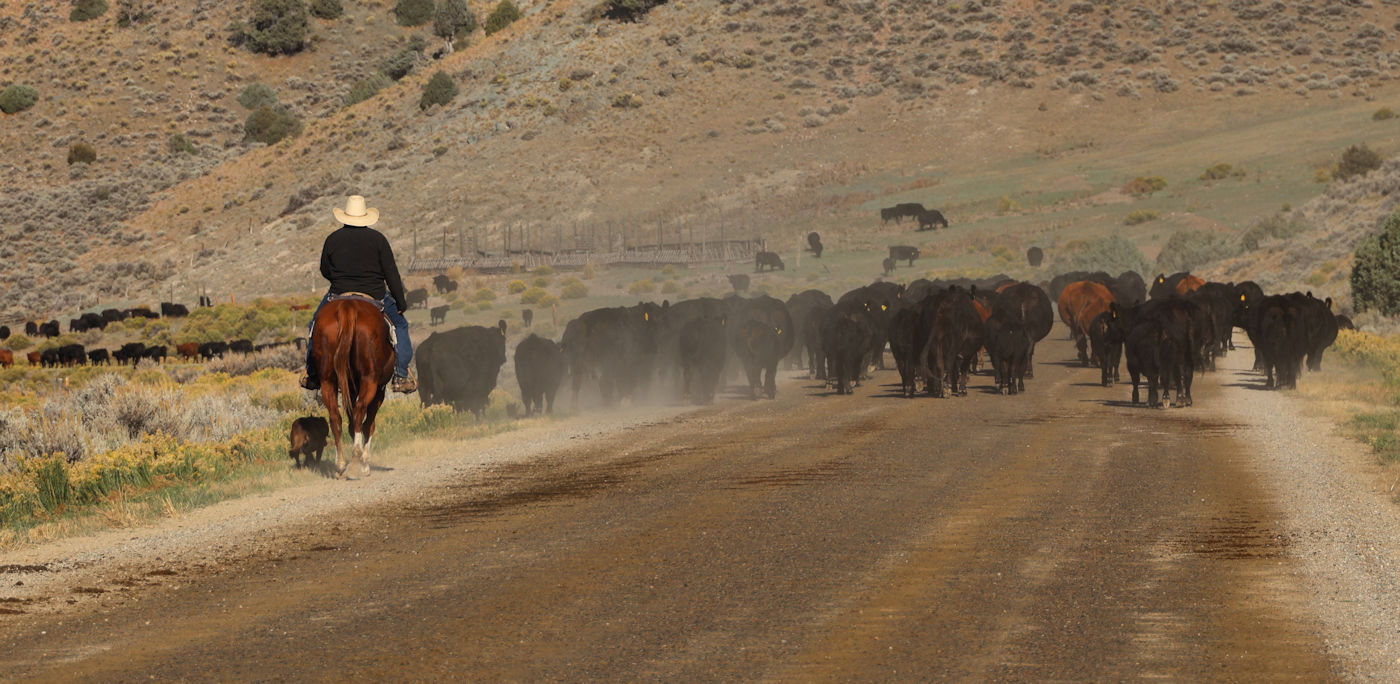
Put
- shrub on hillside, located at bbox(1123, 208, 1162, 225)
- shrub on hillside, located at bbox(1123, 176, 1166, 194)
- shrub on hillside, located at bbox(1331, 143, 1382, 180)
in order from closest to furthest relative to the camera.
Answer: shrub on hillside, located at bbox(1331, 143, 1382, 180) → shrub on hillside, located at bbox(1123, 208, 1162, 225) → shrub on hillside, located at bbox(1123, 176, 1166, 194)

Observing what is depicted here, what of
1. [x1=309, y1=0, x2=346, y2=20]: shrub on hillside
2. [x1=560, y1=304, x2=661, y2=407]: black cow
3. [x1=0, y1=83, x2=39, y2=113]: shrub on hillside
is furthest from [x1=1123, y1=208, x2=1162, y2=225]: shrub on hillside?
[x1=0, y1=83, x2=39, y2=113]: shrub on hillside

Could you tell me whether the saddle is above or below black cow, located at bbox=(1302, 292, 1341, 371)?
above

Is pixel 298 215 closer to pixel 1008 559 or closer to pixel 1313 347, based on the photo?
pixel 1313 347

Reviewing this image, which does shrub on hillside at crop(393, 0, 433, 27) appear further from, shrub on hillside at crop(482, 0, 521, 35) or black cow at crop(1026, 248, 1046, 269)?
black cow at crop(1026, 248, 1046, 269)

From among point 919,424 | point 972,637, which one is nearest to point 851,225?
point 919,424

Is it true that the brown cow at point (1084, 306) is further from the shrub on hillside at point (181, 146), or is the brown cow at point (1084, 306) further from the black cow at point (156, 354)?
the shrub on hillside at point (181, 146)

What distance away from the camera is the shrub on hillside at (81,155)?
110875 mm

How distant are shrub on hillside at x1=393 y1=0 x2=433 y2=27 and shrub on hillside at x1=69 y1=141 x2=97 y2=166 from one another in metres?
32.1

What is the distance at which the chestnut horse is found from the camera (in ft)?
48.4

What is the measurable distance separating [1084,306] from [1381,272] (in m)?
10.9

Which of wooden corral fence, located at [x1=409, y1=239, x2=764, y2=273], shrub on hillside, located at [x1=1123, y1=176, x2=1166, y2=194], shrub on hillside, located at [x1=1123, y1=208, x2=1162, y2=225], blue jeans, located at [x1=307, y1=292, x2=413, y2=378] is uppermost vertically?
shrub on hillside, located at [x1=1123, y1=176, x2=1166, y2=194]

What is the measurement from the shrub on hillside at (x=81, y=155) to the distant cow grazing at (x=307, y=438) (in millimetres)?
102896

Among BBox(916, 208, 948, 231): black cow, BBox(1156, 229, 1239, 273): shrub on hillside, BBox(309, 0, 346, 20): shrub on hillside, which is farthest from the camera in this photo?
BBox(309, 0, 346, 20): shrub on hillside

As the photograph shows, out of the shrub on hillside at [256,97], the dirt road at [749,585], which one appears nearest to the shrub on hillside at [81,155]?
the shrub on hillside at [256,97]
